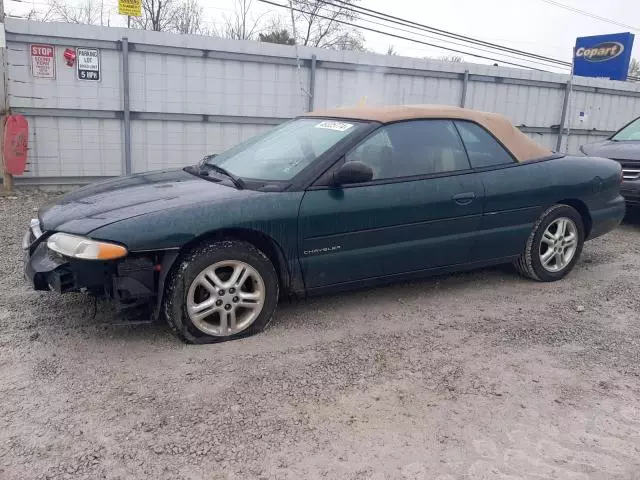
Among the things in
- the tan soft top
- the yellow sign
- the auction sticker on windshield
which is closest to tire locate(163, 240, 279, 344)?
the auction sticker on windshield

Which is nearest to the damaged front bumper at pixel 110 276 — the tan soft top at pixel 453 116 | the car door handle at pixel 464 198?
the tan soft top at pixel 453 116

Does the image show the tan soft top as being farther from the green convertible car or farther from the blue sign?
the blue sign

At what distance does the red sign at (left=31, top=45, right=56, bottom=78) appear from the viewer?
7586 mm

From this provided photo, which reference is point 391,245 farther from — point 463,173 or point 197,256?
point 197,256

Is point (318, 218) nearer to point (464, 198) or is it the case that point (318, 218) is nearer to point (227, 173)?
point (227, 173)

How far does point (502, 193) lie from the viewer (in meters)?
4.35

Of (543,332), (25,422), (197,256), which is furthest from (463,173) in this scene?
(25,422)

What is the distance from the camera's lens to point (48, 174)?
26.1 ft

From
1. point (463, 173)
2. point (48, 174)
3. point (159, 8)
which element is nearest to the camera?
point (463, 173)

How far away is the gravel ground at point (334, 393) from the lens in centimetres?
241

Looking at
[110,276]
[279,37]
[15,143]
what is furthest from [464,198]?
[279,37]

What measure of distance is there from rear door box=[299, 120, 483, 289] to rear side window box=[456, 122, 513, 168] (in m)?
0.09

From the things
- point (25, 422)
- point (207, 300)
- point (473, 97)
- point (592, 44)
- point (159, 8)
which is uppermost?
point (159, 8)

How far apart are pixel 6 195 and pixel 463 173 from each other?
20.2 feet
